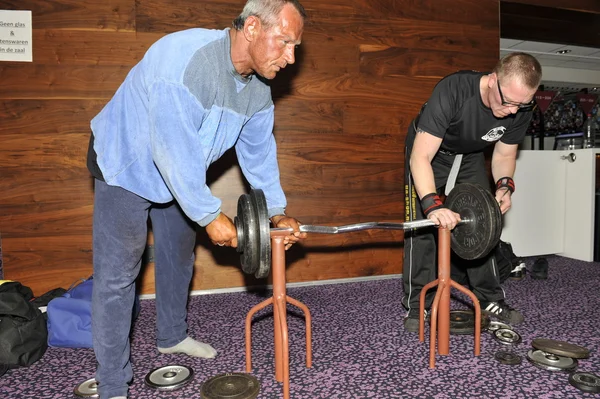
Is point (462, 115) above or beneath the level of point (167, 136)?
above

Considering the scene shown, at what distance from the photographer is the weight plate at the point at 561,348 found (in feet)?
5.34

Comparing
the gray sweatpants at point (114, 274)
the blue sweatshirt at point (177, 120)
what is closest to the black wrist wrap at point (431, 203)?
the blue sweatshirt at point (177, 120)

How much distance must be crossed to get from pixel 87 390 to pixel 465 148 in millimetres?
1795

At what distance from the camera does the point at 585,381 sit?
4.80 feet

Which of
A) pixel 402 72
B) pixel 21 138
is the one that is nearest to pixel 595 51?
pixel 402 72

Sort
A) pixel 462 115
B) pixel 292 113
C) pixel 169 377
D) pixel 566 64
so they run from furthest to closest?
1. pixel 566 64
2. pixel 292 113
3. pixel 462 115
4. pixel 169 377

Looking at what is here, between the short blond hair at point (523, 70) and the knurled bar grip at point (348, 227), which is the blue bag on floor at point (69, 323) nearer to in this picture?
the knurled bar grip at point (348, 227)

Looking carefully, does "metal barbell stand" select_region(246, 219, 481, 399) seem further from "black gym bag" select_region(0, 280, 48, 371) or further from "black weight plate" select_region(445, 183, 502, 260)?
"black gym bag" select_region(0, 280, 48, 371)

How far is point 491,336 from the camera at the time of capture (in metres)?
1.89

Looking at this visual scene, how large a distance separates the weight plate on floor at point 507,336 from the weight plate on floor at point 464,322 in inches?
2.8

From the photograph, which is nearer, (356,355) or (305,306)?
A: (305,306)

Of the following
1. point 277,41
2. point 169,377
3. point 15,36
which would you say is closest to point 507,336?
point 169,377

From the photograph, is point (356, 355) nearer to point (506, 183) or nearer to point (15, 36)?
point (506, 183)

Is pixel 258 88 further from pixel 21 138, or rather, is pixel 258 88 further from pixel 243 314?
pixel 21 138
